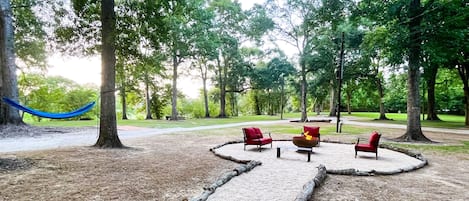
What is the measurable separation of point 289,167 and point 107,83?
5.91 m

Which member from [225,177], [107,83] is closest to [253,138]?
[225,177]

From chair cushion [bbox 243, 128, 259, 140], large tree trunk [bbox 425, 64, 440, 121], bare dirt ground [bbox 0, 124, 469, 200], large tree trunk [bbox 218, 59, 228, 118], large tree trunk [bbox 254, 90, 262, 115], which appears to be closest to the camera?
bare dirt ground [bbox 0, 124, 469, 200]

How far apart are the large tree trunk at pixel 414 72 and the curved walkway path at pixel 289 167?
3.43m

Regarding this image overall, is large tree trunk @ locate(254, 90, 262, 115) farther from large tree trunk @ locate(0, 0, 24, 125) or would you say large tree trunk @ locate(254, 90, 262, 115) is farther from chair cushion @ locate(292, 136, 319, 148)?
chair cushion @ locate(292, 136, 319, 148)

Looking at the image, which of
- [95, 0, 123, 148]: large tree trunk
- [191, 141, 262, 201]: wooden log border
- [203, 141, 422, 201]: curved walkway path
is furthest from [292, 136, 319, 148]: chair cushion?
[95, 0, 123, 148]: large tree trunk

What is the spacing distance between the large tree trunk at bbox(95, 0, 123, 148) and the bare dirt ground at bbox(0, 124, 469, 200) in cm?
97

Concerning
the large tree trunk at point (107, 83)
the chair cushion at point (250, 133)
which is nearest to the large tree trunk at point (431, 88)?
Result: the chair cushion at point (250, 133)

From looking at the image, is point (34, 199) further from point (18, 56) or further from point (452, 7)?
point (18, 56)

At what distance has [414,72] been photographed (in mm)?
11305

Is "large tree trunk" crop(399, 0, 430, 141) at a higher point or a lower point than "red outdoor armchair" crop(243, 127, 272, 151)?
higher

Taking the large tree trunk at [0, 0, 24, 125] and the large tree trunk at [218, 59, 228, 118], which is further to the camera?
the large tree trunk at [218, 59, 228, 118]

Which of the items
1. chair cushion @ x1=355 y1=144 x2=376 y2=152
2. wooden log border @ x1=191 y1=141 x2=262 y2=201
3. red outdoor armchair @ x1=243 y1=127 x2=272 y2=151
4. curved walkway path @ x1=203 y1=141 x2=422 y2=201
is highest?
red outdoor armchair @ x1=243 y1=127 x2=272 y2=151

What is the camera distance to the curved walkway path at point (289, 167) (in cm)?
435

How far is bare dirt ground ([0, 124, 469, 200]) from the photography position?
429 centimetres
